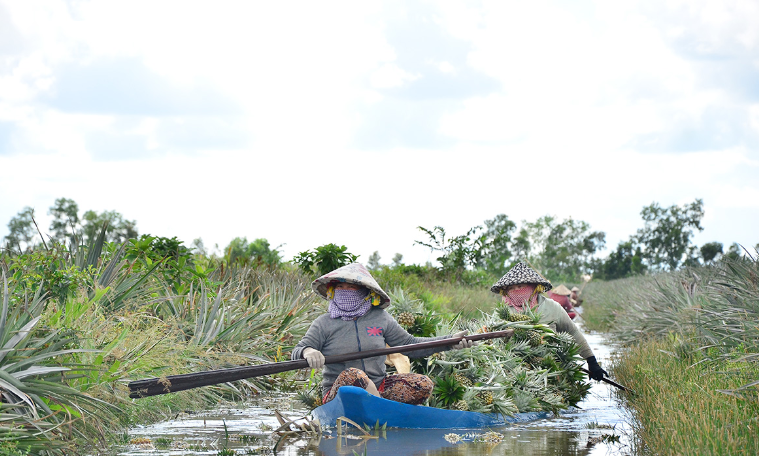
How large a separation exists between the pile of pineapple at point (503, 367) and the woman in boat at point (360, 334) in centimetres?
41

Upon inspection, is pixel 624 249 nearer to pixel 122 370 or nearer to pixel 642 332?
pixel 642 332

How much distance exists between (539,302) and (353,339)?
3.71m

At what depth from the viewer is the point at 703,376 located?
9.48 m

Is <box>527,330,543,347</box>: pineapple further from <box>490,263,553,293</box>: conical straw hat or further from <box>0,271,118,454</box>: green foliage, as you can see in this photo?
<box>0,271,118,454</box>: green foliage

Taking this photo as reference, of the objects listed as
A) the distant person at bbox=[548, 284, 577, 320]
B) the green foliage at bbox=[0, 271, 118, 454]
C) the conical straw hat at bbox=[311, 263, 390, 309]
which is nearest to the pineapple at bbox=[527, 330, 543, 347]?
the conical straw hat at bbox=[311, 263, 390, 309]

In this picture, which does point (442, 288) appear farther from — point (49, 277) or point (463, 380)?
point (49, 277)

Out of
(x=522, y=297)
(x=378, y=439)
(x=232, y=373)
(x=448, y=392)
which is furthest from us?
(x=522, y=297)

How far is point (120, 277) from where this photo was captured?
39.5 ft

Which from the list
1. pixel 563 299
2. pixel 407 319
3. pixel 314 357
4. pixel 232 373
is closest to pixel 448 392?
pixel 407 319

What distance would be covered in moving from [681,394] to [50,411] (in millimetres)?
5940

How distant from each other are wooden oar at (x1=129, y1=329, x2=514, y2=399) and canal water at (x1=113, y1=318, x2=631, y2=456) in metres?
0.52

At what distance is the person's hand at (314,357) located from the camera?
27.5 ft

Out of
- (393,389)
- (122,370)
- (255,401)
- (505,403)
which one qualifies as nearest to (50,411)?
(122,370)

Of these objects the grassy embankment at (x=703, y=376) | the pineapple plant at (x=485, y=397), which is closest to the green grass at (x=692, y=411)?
the grassy embankment at (x=703, y=376)
